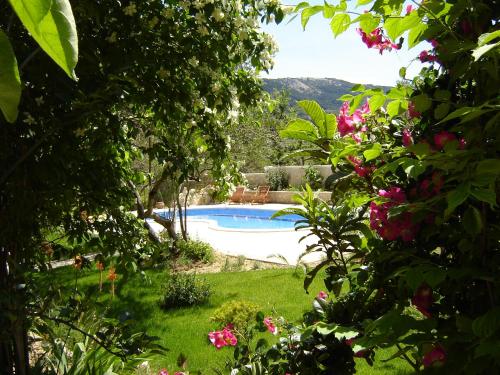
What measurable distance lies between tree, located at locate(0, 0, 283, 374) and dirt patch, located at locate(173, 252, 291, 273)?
18.4ft

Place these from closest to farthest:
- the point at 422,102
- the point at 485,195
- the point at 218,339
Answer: the point at 485,195 < the point at 422,102 < the point at 218,339

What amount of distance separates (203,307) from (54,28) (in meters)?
5.96

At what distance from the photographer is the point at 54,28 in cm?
22

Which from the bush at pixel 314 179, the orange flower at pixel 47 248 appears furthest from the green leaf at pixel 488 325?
the orange flower at pixel 47 248

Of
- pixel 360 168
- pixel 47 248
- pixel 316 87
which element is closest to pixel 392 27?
pixel 360 168

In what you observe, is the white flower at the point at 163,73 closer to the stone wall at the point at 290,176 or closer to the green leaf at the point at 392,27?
the green leaf at the point at 392,27

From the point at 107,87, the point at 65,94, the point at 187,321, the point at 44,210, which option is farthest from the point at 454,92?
the point at 187,321

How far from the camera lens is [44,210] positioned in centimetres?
246

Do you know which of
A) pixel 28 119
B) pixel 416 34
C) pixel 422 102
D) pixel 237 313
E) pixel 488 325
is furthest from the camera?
pixel 237 313

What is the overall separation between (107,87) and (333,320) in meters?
1.45

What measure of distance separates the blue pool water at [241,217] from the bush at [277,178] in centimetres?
271

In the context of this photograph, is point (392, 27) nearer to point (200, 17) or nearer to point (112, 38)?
point (200, 17)

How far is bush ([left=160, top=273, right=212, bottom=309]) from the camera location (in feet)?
19.6

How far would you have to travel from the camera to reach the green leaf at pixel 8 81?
0.22 metres
